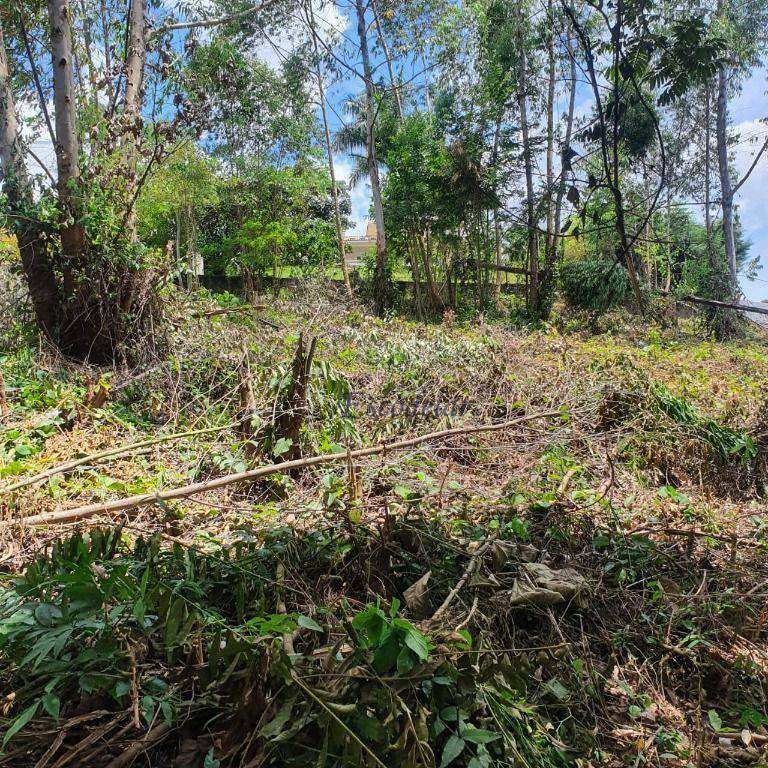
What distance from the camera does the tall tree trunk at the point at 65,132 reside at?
4094 mm

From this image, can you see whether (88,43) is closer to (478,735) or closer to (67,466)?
(67,466)

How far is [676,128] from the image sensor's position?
54.0 feet

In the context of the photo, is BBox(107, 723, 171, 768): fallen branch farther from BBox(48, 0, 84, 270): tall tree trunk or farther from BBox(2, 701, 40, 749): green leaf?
BBox(48, 0, 84, 270): tall tree trunk

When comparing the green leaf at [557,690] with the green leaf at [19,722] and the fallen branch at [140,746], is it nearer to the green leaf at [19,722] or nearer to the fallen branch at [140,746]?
the fallen branch at [140,746]

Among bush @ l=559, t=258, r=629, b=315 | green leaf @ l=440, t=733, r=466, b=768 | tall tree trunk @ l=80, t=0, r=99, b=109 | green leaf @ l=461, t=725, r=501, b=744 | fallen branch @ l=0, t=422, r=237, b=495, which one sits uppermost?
tall tree trunk @ l=80, t=0, r=99, b=109

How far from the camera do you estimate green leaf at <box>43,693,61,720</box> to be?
111 cm

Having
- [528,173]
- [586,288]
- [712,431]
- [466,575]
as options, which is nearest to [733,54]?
[528,173]

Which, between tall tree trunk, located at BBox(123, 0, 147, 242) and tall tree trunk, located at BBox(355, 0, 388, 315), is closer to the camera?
tall tree trunk, located at BBox(123, 0, 147, 242)

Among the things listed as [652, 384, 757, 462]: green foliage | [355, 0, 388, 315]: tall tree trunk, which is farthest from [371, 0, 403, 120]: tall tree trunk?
[652, 384, 757, 462]: green foliage

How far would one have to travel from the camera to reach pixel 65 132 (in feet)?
13.6

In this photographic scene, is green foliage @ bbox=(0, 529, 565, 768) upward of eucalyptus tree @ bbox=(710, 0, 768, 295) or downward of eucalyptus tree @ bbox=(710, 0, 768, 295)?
downward

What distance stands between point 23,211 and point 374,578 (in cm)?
406

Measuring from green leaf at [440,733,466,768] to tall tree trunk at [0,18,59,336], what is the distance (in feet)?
14.4

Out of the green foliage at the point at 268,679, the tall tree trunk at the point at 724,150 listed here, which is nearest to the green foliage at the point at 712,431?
the green foliage at the point at 268,679
